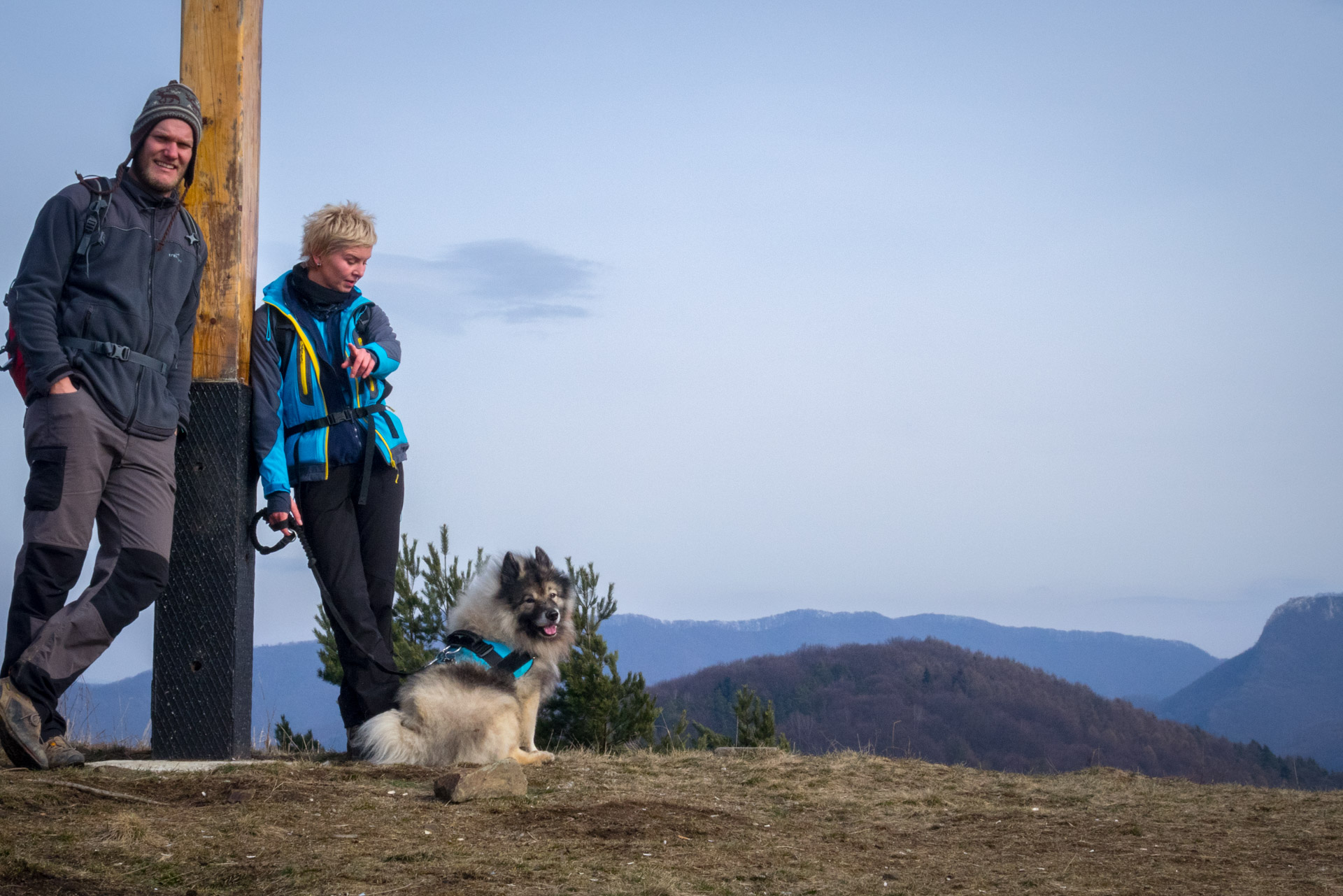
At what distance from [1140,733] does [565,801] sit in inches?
1186

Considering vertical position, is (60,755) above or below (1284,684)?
above

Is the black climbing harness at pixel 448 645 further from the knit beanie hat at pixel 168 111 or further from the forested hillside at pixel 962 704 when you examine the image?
the forested hillside at pixel 962 704

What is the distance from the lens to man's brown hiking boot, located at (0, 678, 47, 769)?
3494 mm

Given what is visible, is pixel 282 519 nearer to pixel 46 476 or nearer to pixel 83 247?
pixel 46 476

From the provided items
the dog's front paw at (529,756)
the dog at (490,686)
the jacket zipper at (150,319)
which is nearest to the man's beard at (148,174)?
the jacket zipper at (150,319)

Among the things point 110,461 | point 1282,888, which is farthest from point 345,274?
point 1282,888

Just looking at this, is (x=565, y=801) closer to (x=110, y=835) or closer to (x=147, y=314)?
(x=110, y=835)

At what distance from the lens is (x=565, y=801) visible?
12.3 ft

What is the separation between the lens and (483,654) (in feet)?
16.0

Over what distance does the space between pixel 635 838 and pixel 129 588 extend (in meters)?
2.17

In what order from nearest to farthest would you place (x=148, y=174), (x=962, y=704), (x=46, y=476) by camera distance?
(x=46, y=476) → (x=148, y=174) → (x=962, y=704)

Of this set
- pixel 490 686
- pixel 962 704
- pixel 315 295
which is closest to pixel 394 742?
pixel 490 686

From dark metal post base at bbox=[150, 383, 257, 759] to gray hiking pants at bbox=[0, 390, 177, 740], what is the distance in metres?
0.61

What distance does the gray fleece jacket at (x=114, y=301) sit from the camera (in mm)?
3488
